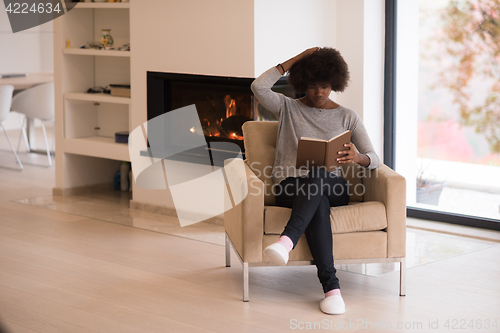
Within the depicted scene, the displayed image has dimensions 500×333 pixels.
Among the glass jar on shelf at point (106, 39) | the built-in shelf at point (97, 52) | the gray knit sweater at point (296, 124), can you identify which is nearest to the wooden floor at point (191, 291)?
the gray knit sweater at point (296, 124)

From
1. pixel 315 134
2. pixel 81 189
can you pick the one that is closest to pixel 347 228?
pixel 315 134

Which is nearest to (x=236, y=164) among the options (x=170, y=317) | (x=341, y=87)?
(x=341, y=87)

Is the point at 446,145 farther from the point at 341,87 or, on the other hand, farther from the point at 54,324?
the point at 54,324

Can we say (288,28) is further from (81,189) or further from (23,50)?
(23,50)

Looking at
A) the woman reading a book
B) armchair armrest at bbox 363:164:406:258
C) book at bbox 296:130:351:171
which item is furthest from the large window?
book at bbox 296:130:351:171

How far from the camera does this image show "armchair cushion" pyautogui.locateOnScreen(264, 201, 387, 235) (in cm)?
271

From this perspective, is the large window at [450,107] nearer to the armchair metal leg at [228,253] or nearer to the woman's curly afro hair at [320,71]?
the woman's curly afro hair at [320,71]

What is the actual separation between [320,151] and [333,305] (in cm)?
65

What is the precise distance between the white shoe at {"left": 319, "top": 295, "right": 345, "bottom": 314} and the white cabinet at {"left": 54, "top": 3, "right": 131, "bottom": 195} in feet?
8.15

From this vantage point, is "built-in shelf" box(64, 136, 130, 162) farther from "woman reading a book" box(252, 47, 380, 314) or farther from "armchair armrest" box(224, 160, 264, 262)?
"armchair armrest" box(224, 160, 264, 262)

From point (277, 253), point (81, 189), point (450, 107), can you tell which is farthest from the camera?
point (81, 189)

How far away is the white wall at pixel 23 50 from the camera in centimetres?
855

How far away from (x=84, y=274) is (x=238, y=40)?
5.47 ft

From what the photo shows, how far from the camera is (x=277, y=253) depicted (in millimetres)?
2514
